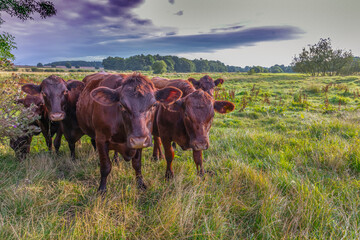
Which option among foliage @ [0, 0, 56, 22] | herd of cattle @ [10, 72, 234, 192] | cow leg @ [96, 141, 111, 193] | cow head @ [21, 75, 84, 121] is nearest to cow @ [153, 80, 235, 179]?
herd of cattle @ [10, 72, 234, 192]

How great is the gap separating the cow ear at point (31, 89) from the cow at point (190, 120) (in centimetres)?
306

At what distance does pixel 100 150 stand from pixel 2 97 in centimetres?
286

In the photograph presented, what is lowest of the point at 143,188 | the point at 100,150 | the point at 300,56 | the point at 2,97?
the point at 143,188

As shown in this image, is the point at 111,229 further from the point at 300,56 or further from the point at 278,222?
the point at 300,56

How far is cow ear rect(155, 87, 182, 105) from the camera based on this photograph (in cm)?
348

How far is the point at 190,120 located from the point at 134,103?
3.48 feet

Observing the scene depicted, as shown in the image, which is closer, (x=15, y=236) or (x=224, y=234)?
(x=15, y=236)

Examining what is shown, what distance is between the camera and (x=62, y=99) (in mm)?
5031

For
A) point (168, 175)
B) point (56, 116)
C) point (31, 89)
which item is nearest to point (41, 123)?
point (31, 89)

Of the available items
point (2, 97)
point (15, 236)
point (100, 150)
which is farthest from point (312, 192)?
point (2, 97)

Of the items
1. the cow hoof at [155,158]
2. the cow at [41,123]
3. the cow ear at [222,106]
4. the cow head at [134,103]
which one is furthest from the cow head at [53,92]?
the cow ear at [222,106]

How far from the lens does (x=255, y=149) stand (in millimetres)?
5527

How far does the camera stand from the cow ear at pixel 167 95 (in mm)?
3481

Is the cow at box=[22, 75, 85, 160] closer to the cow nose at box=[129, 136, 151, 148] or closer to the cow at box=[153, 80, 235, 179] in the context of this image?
the cow at box=[153, 80, 235, 179]
